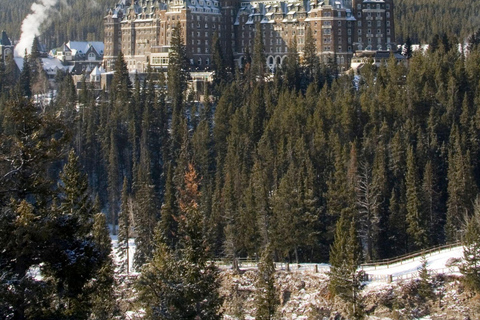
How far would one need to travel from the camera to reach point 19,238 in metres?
20.0

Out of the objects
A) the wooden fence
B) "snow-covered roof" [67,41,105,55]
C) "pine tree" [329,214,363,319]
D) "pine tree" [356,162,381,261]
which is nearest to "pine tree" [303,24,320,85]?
"pine tree" [356,162,381,261]

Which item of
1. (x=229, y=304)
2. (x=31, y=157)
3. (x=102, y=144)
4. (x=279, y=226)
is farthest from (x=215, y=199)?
(x=31, y=157)

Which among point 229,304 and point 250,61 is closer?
point 229,304

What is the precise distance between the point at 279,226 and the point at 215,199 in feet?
41.3

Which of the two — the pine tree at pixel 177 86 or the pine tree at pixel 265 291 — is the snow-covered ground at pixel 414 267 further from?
the pine tree at pixel 177 86

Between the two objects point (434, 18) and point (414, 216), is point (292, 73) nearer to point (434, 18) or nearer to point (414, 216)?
point (414, 216)

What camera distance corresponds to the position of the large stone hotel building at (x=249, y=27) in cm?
11431

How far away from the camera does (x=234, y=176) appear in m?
74.9

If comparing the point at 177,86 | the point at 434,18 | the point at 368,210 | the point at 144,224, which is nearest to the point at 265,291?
the point at 368,210

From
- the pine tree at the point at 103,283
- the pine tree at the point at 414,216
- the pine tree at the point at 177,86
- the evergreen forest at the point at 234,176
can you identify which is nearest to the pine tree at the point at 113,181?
the evergreen forest at the point at 234,176

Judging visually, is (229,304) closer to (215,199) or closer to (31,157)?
(215,199)

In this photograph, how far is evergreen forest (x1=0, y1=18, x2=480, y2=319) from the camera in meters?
→ 21.3

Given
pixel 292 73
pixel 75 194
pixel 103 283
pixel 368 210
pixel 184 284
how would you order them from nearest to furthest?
pixel 103 283 < pixel 75 194 < pixel 184 284 < pixel 368 210 < pixel 292 73

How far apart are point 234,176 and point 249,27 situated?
5388cm
